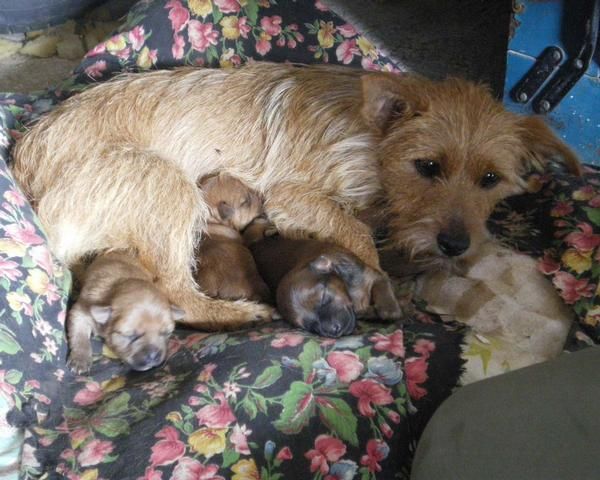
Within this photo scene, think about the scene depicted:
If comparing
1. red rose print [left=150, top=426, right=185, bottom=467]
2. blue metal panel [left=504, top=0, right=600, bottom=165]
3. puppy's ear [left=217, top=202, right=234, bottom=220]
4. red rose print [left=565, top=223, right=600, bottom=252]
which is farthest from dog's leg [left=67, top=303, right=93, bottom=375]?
blue metal panel [left=504, top=0, right=600, bottom=165]

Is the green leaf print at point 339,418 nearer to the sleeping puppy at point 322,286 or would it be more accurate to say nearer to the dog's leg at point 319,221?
the sleeping puppy at point 322,286

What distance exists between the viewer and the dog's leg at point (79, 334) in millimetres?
1998

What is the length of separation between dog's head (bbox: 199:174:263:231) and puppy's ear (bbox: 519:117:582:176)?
3.44 ft

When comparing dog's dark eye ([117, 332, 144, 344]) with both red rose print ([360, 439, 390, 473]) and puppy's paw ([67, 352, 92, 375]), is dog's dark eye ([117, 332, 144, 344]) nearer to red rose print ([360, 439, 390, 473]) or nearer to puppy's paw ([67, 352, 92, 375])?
puppy's paw ([67, 352, 92, 375])

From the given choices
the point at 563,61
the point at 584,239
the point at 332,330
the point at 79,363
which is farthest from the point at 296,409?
the point at 563,61

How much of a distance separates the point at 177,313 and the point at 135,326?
19cm

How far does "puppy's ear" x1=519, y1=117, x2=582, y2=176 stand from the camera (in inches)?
87.7

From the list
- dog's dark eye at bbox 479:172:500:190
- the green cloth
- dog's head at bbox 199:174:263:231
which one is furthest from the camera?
dog's head at bbox 199:174:263:231

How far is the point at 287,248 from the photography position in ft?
7.70

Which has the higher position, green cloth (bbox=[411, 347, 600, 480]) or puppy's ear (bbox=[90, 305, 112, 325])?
green cloth (bbox=[411, 347, 600, 480])

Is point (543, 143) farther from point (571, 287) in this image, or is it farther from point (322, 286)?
point (322, 286)

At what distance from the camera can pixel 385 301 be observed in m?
2.14

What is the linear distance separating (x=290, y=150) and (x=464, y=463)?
1599 mm

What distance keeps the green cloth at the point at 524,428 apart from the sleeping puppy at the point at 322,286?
852 mm
